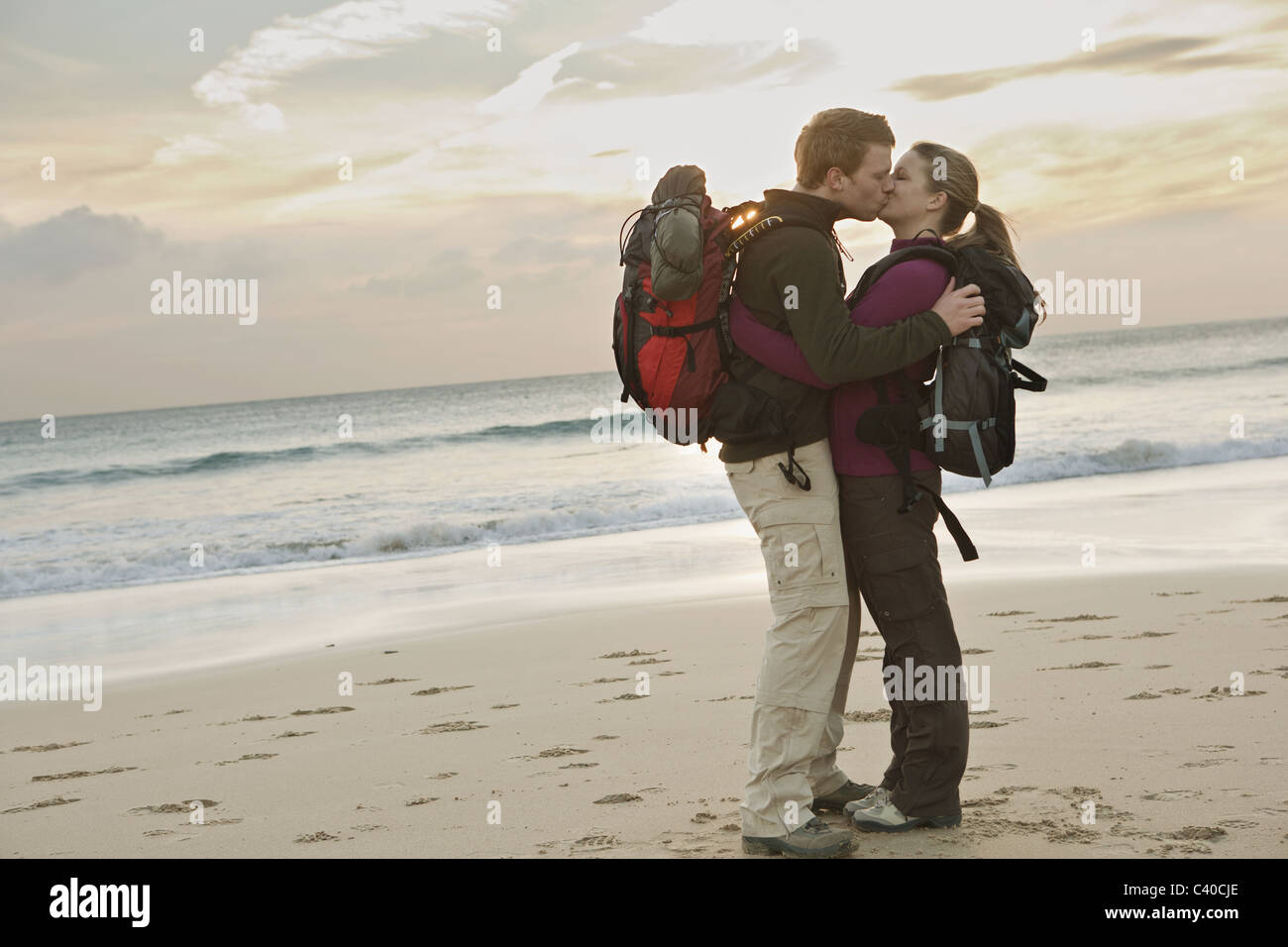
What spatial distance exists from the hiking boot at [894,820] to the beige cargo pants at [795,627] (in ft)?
0.86

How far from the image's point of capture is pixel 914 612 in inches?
134

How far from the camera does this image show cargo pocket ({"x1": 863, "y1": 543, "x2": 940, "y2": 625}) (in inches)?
132

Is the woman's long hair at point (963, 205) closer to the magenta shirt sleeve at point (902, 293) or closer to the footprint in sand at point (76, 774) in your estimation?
the magenta shirt sleeve at point (902, 293)

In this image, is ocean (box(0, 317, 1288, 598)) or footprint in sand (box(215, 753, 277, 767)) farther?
ocean (box(0, 317, 1288, 598))

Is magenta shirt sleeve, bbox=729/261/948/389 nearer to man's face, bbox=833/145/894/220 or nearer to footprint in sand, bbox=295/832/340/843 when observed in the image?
man's face, bbox=833/145/894/220

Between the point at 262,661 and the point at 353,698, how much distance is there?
1.54 metres

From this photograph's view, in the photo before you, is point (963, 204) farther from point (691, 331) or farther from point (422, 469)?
point (422, 469)

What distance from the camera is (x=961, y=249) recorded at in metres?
3.41

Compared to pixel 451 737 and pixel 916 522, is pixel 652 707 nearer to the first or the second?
pixel 451 737

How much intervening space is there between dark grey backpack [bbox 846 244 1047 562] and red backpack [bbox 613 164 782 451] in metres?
0.36

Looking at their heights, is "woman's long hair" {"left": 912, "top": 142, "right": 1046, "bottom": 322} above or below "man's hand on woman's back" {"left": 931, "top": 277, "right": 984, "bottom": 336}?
above

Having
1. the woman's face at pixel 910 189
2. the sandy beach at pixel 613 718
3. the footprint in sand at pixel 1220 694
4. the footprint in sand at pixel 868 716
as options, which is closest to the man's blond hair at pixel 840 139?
the woman's face at pixel 910 189

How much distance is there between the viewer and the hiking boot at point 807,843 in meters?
3.27

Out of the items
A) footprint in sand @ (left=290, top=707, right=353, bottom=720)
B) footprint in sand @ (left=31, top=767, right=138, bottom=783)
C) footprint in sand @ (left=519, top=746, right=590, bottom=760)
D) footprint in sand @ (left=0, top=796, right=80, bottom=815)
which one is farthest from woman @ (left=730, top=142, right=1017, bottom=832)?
footprint in sand @ (left=31, top=767, right=138, bottom=783)
